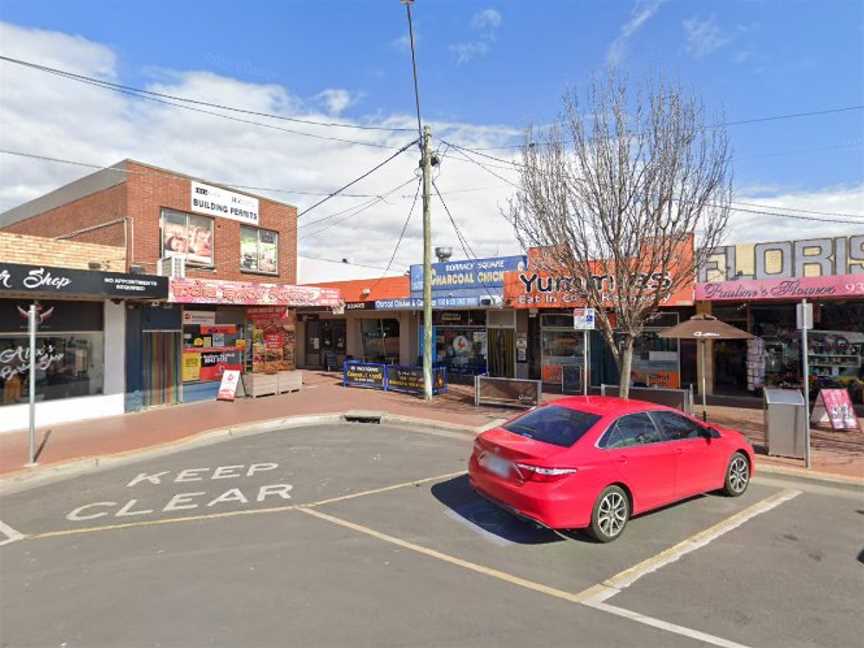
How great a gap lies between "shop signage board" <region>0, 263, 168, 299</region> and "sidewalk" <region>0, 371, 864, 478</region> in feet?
10.3

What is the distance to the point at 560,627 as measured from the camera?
12.5ft

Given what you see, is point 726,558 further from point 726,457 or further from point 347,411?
point 347,411

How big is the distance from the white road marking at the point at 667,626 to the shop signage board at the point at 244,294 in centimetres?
1245

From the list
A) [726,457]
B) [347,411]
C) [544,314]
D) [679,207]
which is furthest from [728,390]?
[347,411]

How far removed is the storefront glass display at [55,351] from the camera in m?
11.6

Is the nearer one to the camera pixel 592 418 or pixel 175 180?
pixel 592 418

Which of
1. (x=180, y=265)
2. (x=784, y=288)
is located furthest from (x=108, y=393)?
(x=784, y=288)

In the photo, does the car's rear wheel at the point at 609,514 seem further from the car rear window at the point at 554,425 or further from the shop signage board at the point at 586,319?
the shop signage board at the point at 586,319

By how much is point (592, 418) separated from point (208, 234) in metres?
14.2

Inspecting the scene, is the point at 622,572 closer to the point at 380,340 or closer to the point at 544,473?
the point at 544,473

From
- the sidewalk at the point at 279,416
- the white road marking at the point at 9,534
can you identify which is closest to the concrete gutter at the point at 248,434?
the sidewalk at the point at 279,416

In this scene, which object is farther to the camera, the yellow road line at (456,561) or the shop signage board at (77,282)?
the shop signage board at (77,282)

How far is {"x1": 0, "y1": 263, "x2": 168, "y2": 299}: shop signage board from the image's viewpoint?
999cm

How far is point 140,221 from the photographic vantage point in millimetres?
14172
